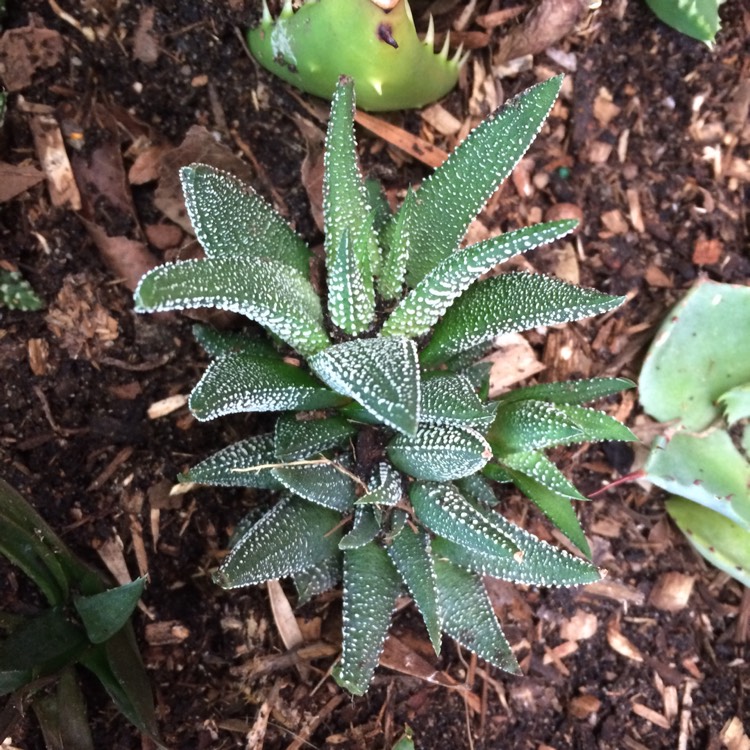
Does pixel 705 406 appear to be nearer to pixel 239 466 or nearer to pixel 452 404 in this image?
pixel 452 404

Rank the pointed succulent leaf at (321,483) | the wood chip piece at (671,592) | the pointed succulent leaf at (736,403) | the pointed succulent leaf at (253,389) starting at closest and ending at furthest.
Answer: the pointed succulent leaf at (253,389), the pointed succulent leaf at (321,483), the pointed succulent leaf at (736,403), the wood chip piece at (671,592)

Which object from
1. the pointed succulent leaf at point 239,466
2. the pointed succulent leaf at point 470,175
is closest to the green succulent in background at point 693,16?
the pointed succulent leaf at point 470,175

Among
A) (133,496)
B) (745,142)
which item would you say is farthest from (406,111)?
(133,496)

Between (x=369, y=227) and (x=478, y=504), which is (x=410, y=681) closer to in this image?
(x=478, y=504)

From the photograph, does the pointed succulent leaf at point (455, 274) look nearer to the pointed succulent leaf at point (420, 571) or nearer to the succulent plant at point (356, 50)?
the pointed succulent leaf at point (420, 571)

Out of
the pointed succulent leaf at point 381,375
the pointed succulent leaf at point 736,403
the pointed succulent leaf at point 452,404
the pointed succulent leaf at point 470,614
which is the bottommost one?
the pointed succulent leaf at point 470,614

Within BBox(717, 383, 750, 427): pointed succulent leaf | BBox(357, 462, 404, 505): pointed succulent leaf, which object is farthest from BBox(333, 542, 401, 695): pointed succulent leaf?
BBox(717, 383, 750, 427): pointed succulent leaf

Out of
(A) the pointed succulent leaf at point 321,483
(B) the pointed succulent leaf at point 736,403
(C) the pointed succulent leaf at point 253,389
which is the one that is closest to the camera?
(C) the pointed succulent leaf at point 253,389
